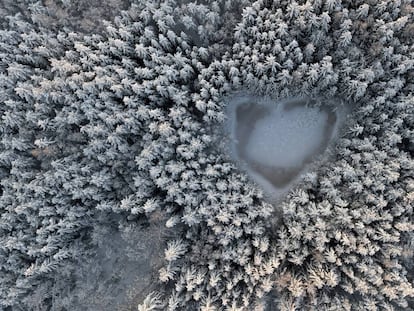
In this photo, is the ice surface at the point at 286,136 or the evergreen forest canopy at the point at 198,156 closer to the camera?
the evergreen forest canopy at the point at 198,156

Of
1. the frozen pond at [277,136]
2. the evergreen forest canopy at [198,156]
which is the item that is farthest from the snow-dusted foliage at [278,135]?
the evergreen forest canopy at [198,156]

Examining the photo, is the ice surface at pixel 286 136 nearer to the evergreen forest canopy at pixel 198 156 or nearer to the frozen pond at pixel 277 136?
the frozen pond at pixel 277 136

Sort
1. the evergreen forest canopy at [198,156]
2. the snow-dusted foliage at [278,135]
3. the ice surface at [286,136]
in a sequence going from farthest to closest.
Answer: the ice surface at [286,136] < the snow-dusted foliage at [278,135] < the evergreen forest canopy at [198,156]

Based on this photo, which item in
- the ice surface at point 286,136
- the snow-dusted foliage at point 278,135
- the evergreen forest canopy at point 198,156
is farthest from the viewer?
the ice surface at point 286,136

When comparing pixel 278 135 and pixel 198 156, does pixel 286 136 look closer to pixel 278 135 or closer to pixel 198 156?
pixel 278 135

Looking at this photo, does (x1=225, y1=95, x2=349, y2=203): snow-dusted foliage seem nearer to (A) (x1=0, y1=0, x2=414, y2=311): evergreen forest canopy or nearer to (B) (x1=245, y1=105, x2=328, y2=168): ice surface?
(B) (x1=245, y1=105, x2=328, y2=168): ice surface
